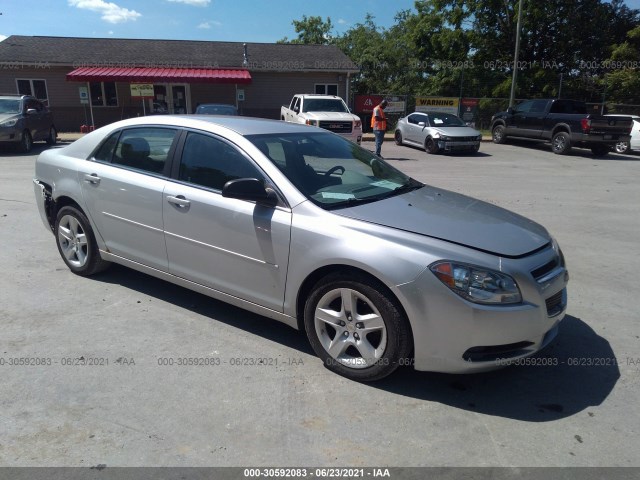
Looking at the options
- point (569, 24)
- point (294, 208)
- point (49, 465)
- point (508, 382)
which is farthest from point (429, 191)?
point (569, 24)

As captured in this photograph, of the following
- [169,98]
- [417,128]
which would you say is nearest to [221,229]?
[417,128]

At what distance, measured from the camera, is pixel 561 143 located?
18.5 metres

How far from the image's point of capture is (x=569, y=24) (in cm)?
3366

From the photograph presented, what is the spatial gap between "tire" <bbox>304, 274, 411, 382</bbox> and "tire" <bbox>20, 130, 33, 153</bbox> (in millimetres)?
15880

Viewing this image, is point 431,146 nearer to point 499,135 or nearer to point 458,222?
point 499,135

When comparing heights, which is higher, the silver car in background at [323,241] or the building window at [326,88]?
the building window at [326,88]

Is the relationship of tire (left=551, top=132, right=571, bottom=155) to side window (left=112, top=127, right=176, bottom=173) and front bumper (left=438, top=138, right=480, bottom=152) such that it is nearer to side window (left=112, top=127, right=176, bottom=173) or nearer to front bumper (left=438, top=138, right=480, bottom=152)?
front bumper (left=438, top=138, right=480, bottom=152)

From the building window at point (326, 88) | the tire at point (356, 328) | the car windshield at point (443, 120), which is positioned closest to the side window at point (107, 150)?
the tire at point (356, 328)

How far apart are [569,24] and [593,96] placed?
540 centimetres

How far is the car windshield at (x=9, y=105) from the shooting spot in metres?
15.9

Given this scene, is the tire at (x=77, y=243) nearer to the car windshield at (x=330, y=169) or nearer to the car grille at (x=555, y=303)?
the car windshield at (x=330, y=169)

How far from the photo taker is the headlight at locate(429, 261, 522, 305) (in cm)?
296

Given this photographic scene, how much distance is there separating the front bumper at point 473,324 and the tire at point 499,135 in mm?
20422

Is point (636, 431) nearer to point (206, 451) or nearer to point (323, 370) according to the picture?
point (323, 370)
